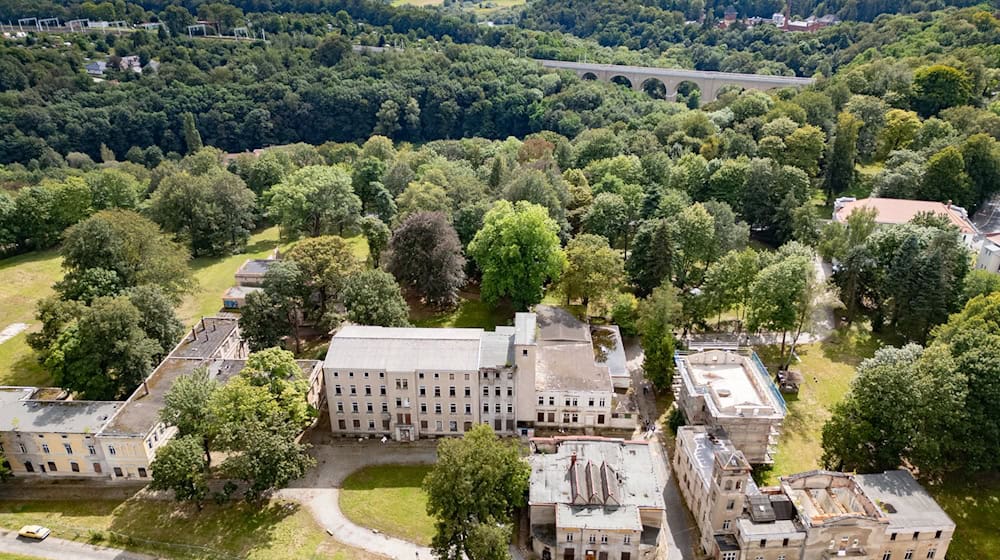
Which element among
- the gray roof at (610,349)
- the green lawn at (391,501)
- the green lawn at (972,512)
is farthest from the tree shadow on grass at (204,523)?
the green lawn at (972,512)

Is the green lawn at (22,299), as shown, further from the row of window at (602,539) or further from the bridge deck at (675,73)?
the bridge deck at (675,73)

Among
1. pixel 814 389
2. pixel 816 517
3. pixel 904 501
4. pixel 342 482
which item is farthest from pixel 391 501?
pixel 814 389

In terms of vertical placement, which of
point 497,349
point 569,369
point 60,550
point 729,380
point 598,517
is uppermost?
point 497,349

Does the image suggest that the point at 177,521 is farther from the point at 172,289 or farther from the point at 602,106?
the point at 602,106

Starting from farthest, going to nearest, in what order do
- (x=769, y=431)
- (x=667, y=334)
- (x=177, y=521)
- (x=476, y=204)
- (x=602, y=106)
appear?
(x=602, y=106) < (x=476, y=204) < (x=667, y=334) < (x=769, y=431) < (x=177, y=521)

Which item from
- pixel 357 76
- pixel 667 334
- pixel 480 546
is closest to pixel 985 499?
pixel 667 334

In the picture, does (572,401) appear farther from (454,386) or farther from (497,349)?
(454,386)

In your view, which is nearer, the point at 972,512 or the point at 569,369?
the point at 972,512
